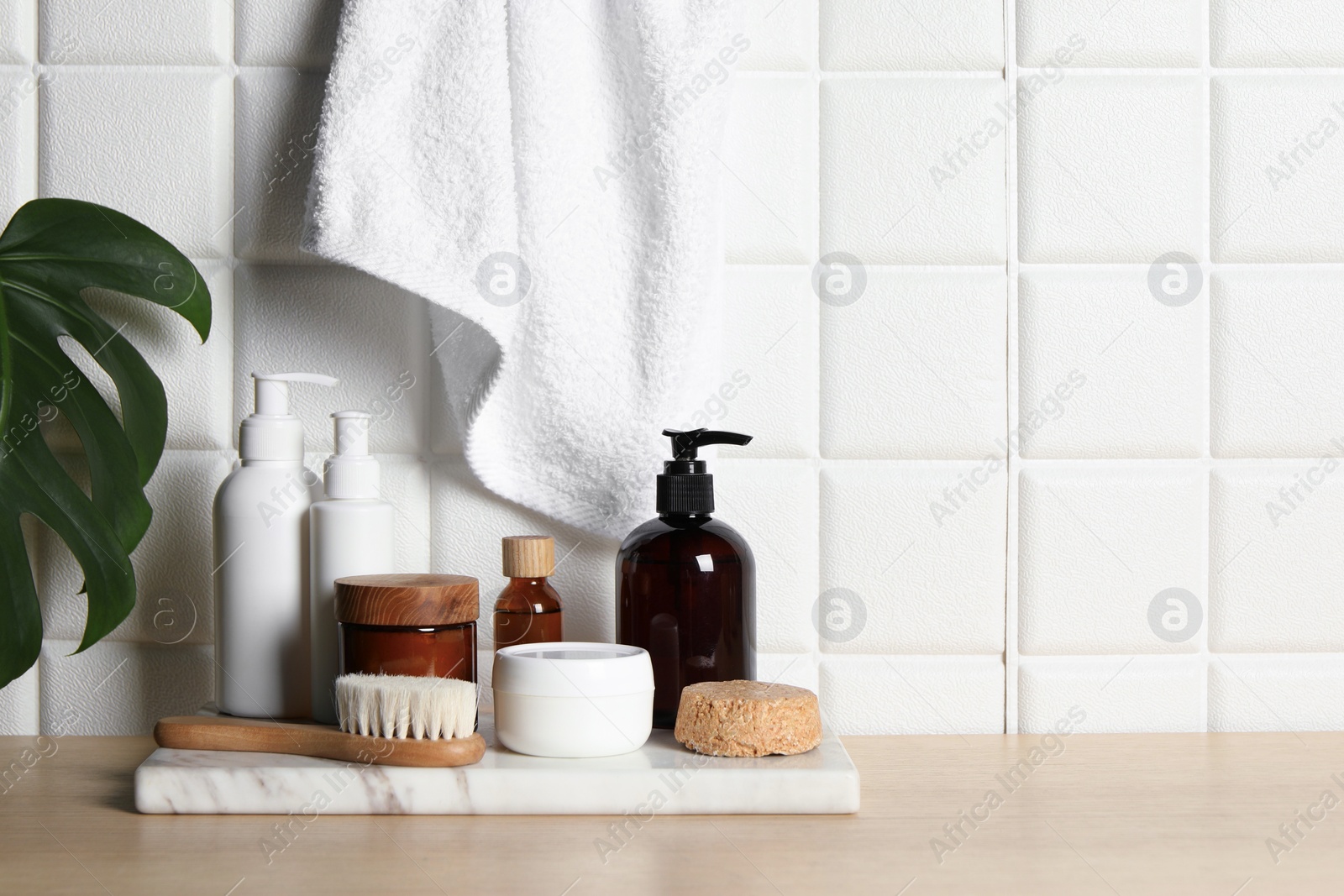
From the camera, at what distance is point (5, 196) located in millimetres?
779

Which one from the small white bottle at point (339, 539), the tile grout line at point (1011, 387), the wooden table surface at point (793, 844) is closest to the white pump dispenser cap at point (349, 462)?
the small white bottle at point (339, 539)

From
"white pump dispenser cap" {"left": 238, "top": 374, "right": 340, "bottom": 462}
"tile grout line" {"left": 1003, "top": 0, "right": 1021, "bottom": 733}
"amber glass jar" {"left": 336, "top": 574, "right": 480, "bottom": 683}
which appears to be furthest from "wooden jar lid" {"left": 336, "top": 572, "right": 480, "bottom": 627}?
"tile grout line" {"left": 1003, "top": 0, "right": 1021, "bottom": 733}

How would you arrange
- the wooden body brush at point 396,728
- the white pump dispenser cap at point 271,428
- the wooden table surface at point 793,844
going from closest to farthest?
1. the wooden table surface at point 793,844
2. the wooden body brush at point 396,728
3. the white pump dispenser cap at point 271,428

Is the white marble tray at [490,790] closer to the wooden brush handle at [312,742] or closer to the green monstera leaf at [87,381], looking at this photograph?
the wooden brush handle at [312,742]

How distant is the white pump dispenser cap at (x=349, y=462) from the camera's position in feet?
2.25

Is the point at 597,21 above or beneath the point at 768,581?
above

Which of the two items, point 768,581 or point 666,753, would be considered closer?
point 666,753

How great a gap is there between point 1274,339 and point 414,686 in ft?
2.24

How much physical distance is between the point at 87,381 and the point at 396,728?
325 millimetres

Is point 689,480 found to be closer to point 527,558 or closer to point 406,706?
point 527,558

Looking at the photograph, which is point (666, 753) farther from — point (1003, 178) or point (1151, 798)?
point (1003, 178)

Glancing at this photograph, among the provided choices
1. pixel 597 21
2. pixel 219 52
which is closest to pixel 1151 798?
pixel 597 21

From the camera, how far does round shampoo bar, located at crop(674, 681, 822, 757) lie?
0.61 m

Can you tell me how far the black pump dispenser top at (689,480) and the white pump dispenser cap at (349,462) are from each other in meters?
0.20
